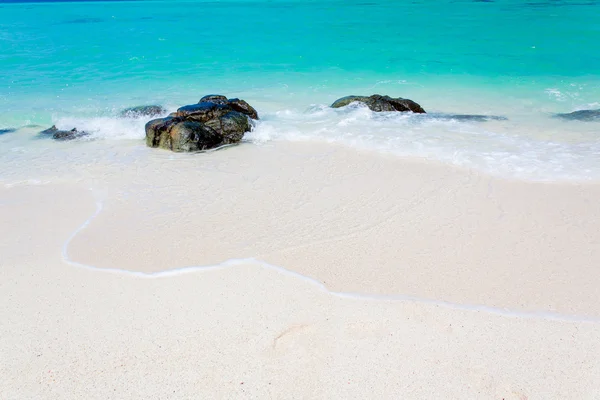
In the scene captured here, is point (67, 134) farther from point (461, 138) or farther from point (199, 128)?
point (461, 138)

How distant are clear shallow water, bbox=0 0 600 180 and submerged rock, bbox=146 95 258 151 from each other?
49 centimetres

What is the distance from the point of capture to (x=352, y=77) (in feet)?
57.4

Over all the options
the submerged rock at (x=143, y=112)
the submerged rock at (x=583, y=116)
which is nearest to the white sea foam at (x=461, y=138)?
the submerged rock at (x=583, y=116)

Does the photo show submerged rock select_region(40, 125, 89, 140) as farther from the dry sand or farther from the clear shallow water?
the dry sand

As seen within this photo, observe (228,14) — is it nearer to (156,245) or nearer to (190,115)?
(190,115)

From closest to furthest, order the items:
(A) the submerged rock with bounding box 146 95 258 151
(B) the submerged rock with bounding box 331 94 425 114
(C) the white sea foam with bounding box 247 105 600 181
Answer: (C) the white sea foam with bounding box 247 105 600 181 → (A) the submerged rock with bounding box 146 95 258 151 → (B) the submerged rock with bounding box 331 94 425 114

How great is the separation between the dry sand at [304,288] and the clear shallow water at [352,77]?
2.16 metres

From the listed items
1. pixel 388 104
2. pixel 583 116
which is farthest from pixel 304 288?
pixel 583 116

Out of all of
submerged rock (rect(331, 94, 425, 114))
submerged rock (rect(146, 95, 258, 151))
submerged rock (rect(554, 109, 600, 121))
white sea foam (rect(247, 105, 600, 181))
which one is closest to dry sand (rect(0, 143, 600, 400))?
white sea foam (rect(247, 105, 600, 181))

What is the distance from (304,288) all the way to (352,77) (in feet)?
45.2

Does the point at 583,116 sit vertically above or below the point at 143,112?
below

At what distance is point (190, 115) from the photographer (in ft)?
34.1

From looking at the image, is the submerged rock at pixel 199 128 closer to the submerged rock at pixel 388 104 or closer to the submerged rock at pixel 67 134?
the submerged rock at pixel 67 134

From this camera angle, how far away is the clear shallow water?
952 cm
